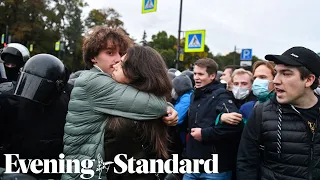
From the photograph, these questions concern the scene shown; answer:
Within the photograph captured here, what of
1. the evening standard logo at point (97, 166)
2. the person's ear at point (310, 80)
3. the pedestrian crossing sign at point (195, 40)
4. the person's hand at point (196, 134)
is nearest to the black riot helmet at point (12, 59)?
the evening standard logo at point (97, 166)

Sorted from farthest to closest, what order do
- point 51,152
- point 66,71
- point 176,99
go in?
point 176,99 < point 66,71 < point 51,152

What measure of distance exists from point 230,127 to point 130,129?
1668mm

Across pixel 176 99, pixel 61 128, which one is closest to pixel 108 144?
pixel 61 128

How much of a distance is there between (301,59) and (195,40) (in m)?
10.4

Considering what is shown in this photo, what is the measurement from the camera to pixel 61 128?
8.31ft

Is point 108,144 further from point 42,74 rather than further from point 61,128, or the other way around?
point 42,74

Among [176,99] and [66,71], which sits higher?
[66,71]

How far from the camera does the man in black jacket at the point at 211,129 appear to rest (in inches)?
134

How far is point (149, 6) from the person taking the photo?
11594 millimetres

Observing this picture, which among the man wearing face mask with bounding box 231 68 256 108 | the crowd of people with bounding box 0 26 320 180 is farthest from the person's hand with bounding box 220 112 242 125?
the man wearing face mask with bounding box 231 68 256 108

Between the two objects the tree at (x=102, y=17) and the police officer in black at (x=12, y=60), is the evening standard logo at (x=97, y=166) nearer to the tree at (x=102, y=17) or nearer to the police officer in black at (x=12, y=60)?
the police officer in black at (x=12, y=60)

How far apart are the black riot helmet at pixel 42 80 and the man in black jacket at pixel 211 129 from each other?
1.62 m

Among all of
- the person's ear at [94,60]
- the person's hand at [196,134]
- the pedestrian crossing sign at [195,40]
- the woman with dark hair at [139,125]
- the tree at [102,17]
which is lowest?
the person's hand at [196,134]

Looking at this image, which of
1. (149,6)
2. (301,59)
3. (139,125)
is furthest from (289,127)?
(149,6)
